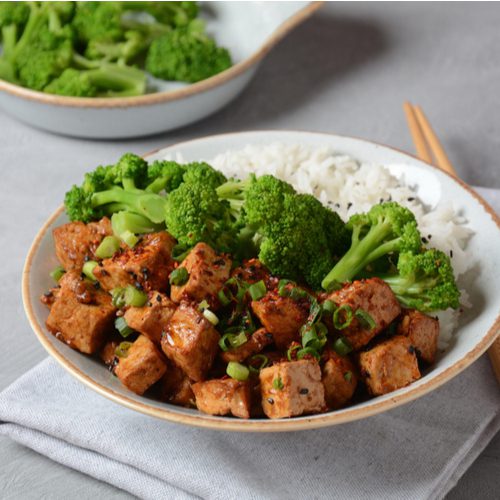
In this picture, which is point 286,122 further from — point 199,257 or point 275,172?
point 199,257

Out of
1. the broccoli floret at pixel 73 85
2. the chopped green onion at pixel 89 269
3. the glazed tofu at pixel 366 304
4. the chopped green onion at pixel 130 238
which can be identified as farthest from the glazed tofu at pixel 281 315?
the broccoli floret at pixel 73 85

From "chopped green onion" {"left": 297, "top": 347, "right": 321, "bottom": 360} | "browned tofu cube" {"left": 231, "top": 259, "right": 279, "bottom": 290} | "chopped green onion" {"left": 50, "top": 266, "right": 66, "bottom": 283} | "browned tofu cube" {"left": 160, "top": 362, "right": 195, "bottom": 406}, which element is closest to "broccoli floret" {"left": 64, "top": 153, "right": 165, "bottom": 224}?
"chopped green onion" {"left": 50, "top": 266, "right": 66, "bottom": 283}

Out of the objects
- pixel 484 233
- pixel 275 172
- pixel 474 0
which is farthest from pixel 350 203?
pixel 474 0

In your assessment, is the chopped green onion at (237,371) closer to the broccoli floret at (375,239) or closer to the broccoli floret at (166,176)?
the broccoli floret at (375,239)

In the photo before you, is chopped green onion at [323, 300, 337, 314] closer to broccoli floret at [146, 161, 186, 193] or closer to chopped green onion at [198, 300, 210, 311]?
chopped green onion at [198, 300, 210, 311]

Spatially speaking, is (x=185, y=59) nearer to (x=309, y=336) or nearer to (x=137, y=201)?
(x=137, y=201)

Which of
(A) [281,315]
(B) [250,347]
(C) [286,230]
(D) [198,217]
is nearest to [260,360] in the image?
(B) [250,347]

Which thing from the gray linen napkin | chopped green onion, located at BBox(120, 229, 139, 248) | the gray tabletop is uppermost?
chopped green onion, located at BBox(120, 229, 139, 248)
